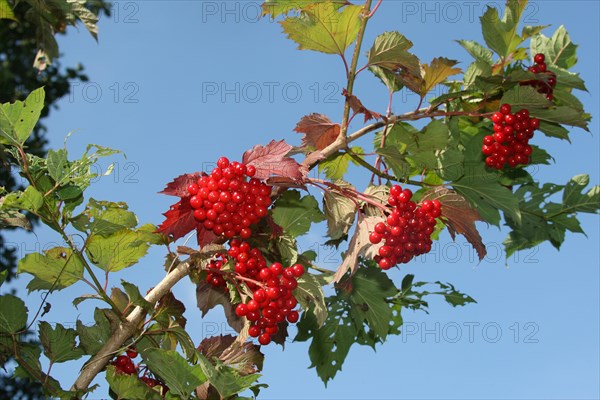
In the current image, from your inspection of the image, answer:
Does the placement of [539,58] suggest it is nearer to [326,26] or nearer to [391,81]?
[391,81]

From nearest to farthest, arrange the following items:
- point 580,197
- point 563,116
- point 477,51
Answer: point 563,116, point 477,51, point 580,197

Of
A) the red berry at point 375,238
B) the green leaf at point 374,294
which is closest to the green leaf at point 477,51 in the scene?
the green leaf at point 374,294

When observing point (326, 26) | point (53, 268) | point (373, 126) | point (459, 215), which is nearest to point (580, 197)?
point (459, 215)

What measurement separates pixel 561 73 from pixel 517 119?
1.97 ft

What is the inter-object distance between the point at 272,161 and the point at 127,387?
1.03m

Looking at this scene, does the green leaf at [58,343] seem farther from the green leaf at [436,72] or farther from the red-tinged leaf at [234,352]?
the green leaf at [436,72]

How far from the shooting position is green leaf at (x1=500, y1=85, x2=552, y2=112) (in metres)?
3.27

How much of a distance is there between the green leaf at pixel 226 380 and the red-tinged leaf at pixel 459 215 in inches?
47.4

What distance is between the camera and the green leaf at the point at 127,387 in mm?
2393

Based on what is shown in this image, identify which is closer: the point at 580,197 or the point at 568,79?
the point at 568,79

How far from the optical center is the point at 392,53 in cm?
293

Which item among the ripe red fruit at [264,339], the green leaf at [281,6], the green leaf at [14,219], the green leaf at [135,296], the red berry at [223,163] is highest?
the green leaf at [281,6]

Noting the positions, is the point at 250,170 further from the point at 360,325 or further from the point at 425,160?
the point at 360,325

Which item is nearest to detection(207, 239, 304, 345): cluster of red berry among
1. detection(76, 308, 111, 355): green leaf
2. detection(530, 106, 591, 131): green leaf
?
detection(76, 308, 111, 355): green leaf
